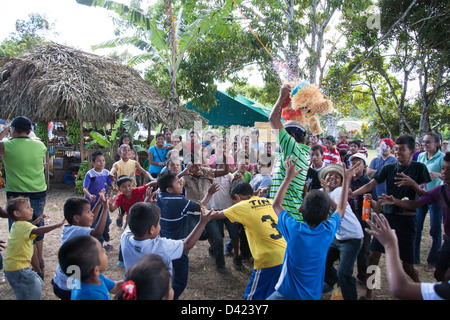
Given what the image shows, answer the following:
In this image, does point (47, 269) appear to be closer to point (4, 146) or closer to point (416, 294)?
point (4, 146)

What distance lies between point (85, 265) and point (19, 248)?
5.07 feet

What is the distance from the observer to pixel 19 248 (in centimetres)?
294

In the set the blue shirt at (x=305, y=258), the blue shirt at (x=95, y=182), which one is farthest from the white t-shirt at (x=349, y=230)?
the blue shirt at (x=95, y=182)

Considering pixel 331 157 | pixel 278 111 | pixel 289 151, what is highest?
pixel 278 111

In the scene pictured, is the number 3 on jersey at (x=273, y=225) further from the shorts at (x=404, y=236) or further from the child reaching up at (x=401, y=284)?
the shorts at (x=404, y=236)

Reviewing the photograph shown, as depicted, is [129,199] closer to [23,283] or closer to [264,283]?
[23,283]

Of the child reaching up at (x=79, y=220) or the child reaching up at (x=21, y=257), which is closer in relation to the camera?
the child reaching up at (x=79, y=220)

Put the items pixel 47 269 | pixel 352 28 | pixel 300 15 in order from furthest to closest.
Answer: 1. pixel 300 15
2. pixel 352 28
3. pixel 47 269

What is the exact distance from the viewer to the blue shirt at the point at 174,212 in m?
3.26

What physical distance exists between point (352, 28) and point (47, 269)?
11.3m

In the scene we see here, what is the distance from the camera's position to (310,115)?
316 cm

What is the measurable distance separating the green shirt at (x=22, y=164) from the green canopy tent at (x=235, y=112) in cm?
1223

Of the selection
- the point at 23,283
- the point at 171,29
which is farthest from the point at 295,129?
the point at 171,29
